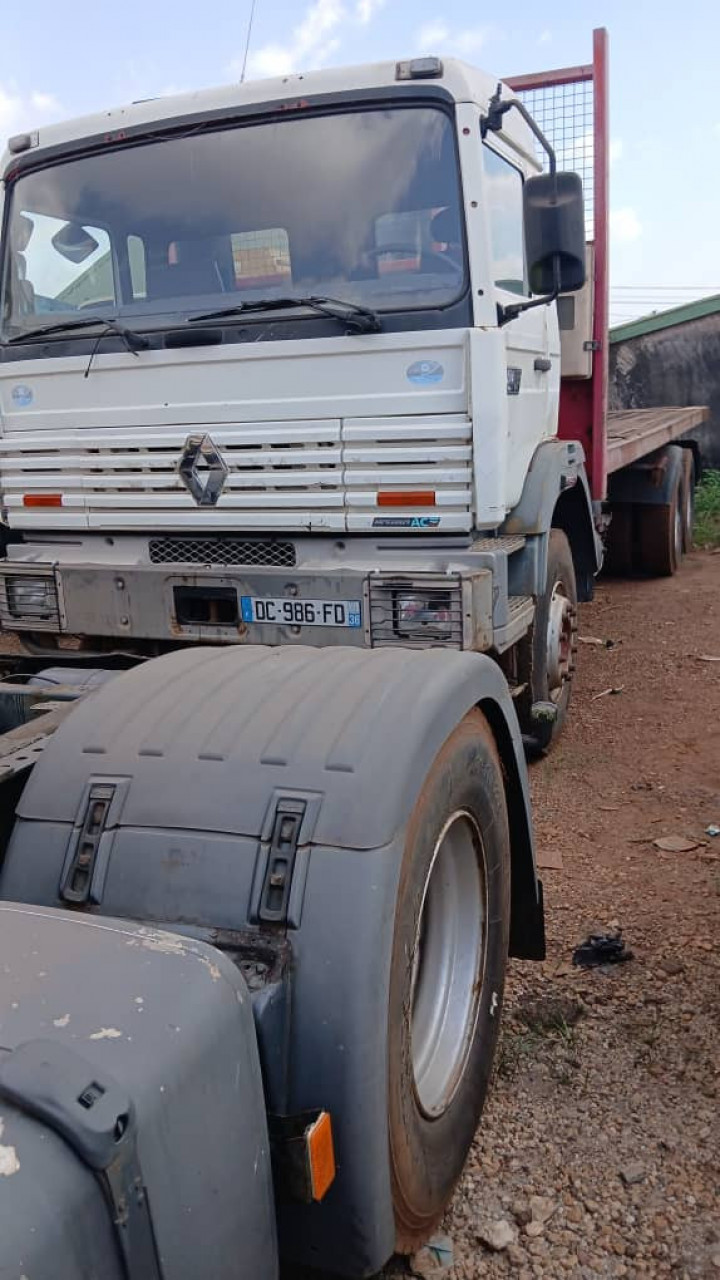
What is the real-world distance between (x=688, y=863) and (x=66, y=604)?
2.78 meters

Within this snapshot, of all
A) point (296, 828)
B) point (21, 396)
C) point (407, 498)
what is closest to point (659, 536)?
point (407, 498)

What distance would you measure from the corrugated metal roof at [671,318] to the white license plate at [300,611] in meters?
10.5

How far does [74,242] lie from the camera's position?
4598mm

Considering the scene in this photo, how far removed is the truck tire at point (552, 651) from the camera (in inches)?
195

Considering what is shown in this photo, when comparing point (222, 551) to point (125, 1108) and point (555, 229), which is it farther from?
point (125, 1108)

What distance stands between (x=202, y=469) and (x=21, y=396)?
931 millimetres

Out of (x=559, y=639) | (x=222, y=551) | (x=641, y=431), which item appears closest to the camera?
(x=222, y=551)

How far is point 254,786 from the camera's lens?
69.7 inches

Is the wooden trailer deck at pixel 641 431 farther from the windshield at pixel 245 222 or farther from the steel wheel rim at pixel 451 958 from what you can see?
the steel wheel rim at pixel 451 958

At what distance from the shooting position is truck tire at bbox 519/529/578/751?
4.96 m

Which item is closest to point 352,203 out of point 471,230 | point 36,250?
point 471,230

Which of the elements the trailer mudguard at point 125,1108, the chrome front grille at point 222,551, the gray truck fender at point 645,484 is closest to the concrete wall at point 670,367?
the gray truck fender at point 645,484

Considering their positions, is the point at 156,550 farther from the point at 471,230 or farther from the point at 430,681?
the point at 430,681

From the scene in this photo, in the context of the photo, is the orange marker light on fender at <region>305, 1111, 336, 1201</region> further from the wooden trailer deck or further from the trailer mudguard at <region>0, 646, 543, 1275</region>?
the wooden trailer deck
